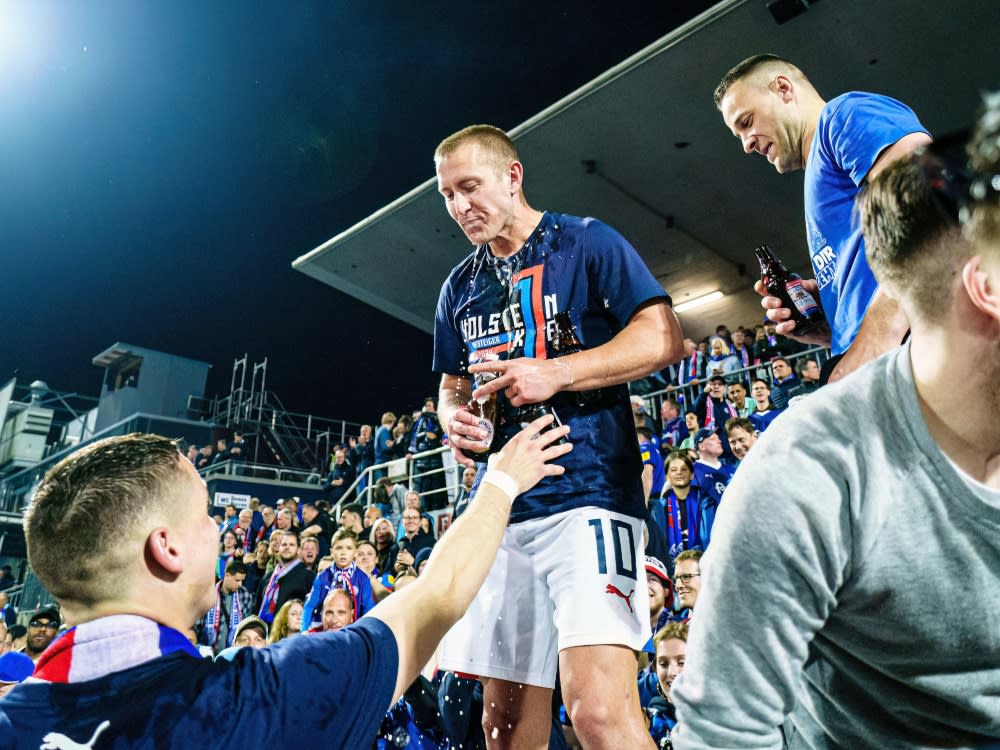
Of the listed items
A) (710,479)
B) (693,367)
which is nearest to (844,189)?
(710,479)

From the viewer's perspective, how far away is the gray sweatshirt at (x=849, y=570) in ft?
3.55

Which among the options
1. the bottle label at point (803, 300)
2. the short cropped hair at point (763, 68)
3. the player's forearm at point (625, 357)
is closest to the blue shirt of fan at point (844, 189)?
the bottle label at point (803, 300)

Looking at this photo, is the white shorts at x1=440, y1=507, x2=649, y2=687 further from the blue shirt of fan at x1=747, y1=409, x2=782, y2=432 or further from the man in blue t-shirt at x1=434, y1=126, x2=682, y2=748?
the blue shirt of fan at x1=747, y1=409, x2=782, y2=432

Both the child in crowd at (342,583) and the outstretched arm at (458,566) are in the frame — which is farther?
the child in crowd at (342,583)

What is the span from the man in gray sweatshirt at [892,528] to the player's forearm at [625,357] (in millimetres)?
1248

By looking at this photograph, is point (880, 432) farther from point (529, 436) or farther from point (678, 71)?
point (678, 71)

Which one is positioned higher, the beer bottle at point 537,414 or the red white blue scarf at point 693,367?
the red white blue scarf at point 693,367

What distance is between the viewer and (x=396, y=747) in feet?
16.8

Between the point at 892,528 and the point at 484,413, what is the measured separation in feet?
5.29

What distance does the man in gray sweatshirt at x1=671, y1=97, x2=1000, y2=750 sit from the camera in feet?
3.53

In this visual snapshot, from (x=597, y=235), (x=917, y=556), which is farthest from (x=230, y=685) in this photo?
(x=597, y=235)

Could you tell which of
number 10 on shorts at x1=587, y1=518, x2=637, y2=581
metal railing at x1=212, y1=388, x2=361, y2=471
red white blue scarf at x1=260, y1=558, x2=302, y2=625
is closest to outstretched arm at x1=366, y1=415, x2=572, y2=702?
number 10 on shorts at x1=587, y1=518, x2=637, y2=581

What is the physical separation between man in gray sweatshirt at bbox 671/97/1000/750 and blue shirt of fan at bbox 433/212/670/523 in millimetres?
1280

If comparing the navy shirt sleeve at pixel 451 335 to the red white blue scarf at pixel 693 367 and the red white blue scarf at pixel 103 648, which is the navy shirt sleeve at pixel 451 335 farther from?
the red white blue scarf at pixel 693 367
